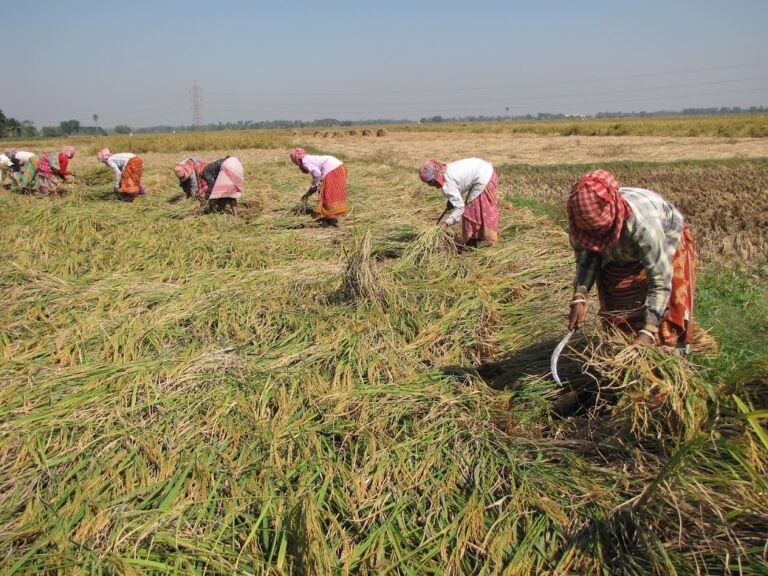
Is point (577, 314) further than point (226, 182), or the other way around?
point (226, 182)

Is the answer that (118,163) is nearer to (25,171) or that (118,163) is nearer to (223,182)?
(25,171)

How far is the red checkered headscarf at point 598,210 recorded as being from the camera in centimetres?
213

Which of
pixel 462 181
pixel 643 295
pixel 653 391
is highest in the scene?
pixel 462 181

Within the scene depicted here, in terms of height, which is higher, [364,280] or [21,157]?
[21,157]

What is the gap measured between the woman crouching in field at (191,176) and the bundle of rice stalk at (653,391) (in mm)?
6701

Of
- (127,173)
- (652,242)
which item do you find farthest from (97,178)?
(652,242)

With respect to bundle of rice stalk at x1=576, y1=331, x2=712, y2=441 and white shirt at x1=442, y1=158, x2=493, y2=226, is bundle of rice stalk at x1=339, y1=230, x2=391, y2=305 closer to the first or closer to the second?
white shirt at x1=442, y1=158, x2=493, y2=226

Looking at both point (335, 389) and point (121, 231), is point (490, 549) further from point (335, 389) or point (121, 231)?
point (121, 231)

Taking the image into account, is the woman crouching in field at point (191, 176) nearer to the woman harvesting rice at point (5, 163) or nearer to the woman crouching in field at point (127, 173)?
the woman crouching in field at point (127, 173)

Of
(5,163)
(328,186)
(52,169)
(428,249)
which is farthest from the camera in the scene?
(5,163)

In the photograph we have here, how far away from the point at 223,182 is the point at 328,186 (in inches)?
60.2

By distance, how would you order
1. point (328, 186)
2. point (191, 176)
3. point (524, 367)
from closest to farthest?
point (524, 367) → point (328, 186) → point (191, 176)

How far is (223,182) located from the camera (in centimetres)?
721

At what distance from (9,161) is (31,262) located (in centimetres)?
763
